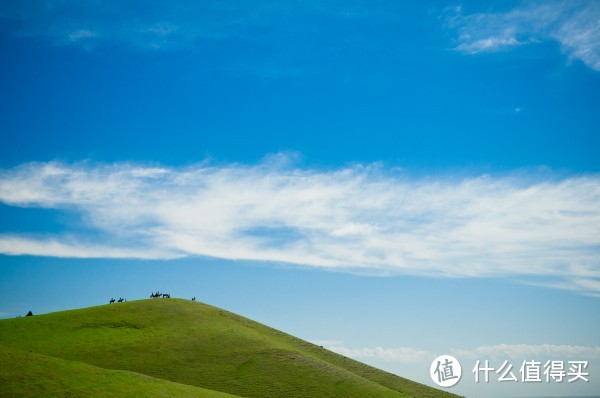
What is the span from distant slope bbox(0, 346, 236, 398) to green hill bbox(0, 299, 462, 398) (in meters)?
0.31

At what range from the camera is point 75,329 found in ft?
239

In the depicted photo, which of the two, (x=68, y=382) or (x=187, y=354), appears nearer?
(x=68, y=382)

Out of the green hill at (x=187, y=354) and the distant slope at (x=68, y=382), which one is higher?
the green hill at (x=187, y=354)

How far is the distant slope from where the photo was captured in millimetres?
37188

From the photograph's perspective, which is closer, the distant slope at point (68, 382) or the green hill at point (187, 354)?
the distant slope at point (68, 382)

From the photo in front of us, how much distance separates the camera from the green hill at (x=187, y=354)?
57.6m

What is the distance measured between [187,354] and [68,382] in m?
27.4

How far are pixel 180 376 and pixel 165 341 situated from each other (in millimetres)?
11558

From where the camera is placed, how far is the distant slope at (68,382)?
37188 millimetres

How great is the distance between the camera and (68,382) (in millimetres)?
39656

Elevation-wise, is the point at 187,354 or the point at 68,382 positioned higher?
the point at 187,354

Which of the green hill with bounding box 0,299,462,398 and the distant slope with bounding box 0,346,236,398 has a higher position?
the green hill with bounding box 0,299,462,398

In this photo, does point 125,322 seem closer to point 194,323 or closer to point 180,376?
point 194,323

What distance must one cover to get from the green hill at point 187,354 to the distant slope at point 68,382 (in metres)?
0.31
